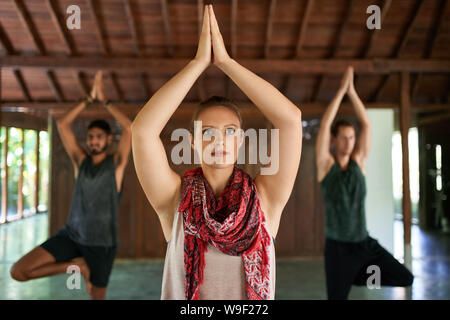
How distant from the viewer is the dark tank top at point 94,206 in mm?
3283

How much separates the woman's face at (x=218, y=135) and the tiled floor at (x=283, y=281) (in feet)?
11.9

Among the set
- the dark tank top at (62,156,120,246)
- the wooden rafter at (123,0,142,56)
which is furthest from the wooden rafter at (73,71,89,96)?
the dark tank top at (62,156,120,246)

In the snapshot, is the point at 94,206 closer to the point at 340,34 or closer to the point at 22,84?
the point at 22,84

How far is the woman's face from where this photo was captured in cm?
124

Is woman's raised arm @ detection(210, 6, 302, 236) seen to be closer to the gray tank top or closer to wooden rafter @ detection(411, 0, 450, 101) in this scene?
the gray tank top

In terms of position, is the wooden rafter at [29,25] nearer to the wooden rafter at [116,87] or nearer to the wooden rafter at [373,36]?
the wooden rafter at [116,87]

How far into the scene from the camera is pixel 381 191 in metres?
6.38

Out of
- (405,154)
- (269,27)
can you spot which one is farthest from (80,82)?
(405,154)

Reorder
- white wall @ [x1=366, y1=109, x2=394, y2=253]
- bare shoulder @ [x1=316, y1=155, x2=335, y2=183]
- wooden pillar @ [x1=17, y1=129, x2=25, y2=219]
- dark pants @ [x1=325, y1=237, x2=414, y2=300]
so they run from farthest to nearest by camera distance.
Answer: wooden pillar @ [x1=17, y1=129, x2=25, y2=219], white wall @ [x1=366, y1=109, x2=394, y2=253], bare shoulder @ [x1=316, y1=155, x2=335, y2=183], dark pants @ [x1=325, y1=237, x2=414, y2=300]

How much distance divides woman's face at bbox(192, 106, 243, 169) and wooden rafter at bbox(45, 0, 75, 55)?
4.20 m

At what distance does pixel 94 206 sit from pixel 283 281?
2.87 m

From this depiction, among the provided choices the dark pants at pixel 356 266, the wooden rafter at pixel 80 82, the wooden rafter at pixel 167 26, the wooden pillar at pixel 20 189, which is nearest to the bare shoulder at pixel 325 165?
the dark pants at pixel 356 266

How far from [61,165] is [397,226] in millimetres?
7745
